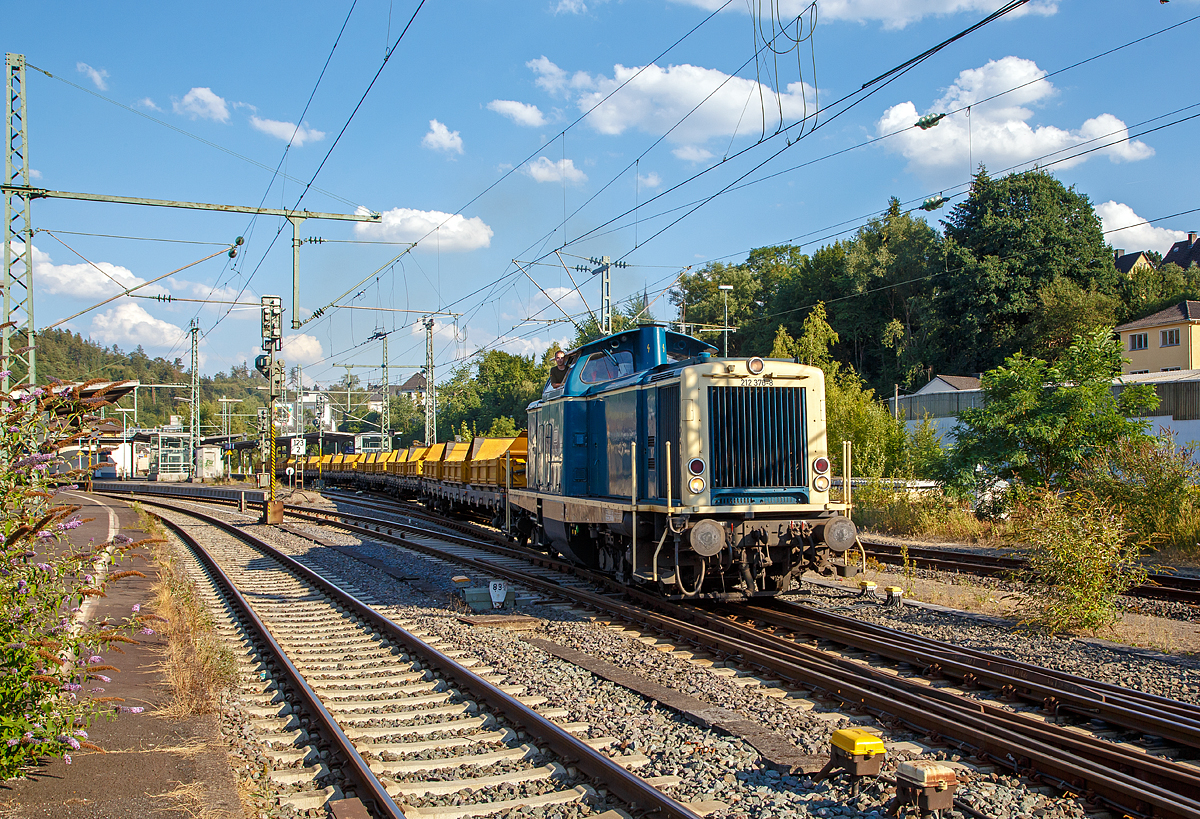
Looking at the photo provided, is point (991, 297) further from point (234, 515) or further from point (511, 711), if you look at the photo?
point (511, 711)

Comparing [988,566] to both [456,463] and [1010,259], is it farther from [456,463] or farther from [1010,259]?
[1010,259]

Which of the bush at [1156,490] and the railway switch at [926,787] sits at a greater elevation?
the bush at [1156,490]

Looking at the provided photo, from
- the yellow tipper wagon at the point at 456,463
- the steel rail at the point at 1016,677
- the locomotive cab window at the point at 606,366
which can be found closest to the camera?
the steel rail at the point at 1016,677

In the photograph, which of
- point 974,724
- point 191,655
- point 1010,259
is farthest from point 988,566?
point 1010,259

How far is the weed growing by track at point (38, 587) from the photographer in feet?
14.3

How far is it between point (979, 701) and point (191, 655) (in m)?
7.10

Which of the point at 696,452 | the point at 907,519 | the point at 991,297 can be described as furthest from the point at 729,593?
the point at 991,297

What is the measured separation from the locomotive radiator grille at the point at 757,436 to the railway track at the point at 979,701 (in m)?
1.61

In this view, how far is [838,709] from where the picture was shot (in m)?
6.29

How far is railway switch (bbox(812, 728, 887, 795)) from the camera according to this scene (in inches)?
187

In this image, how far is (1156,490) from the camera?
1461 cm

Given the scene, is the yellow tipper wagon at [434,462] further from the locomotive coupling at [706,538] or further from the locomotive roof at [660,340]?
the locomotive coupling at [706,538]

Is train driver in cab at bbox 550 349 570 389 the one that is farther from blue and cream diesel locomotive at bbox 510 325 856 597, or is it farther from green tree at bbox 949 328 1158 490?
green tree at bbox 949 328 1158 490

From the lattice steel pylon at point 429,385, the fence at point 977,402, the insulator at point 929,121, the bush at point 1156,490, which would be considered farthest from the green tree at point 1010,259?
the insulator at point 929,121
